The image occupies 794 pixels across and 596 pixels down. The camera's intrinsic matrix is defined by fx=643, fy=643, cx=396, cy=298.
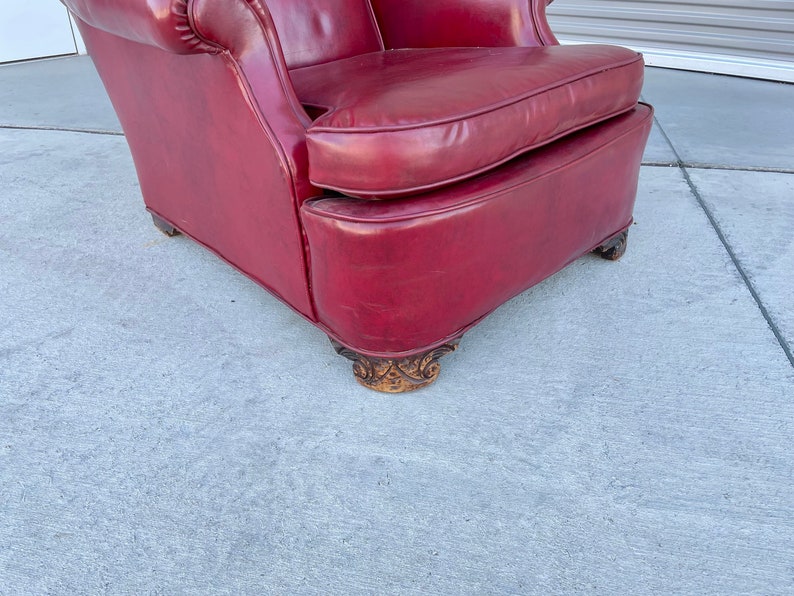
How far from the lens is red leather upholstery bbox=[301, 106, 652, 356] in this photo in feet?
3.27

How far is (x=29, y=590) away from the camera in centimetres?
85

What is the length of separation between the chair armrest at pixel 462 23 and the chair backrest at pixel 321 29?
0.07 meters

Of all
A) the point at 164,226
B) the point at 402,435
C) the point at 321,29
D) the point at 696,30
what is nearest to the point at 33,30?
the point at 164,226

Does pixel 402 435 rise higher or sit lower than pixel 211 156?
lower

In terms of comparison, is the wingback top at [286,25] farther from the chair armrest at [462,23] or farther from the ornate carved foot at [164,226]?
the ornate carved foot at [164,226]

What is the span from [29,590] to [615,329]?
110cm

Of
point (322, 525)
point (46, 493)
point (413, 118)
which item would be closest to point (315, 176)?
point (413, 118)

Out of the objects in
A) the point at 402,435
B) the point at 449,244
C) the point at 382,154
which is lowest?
the point at 402,435

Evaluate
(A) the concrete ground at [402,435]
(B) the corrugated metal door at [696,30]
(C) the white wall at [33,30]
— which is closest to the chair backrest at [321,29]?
(A) the concrete ground at [402,435]

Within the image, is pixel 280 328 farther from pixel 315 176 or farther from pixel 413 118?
pixel 413 118

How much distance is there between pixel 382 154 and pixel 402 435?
467 mm

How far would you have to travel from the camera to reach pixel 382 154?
3.09ft

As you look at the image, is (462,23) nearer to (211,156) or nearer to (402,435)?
(211,156)

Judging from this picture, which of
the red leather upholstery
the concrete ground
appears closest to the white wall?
the concrete ground
